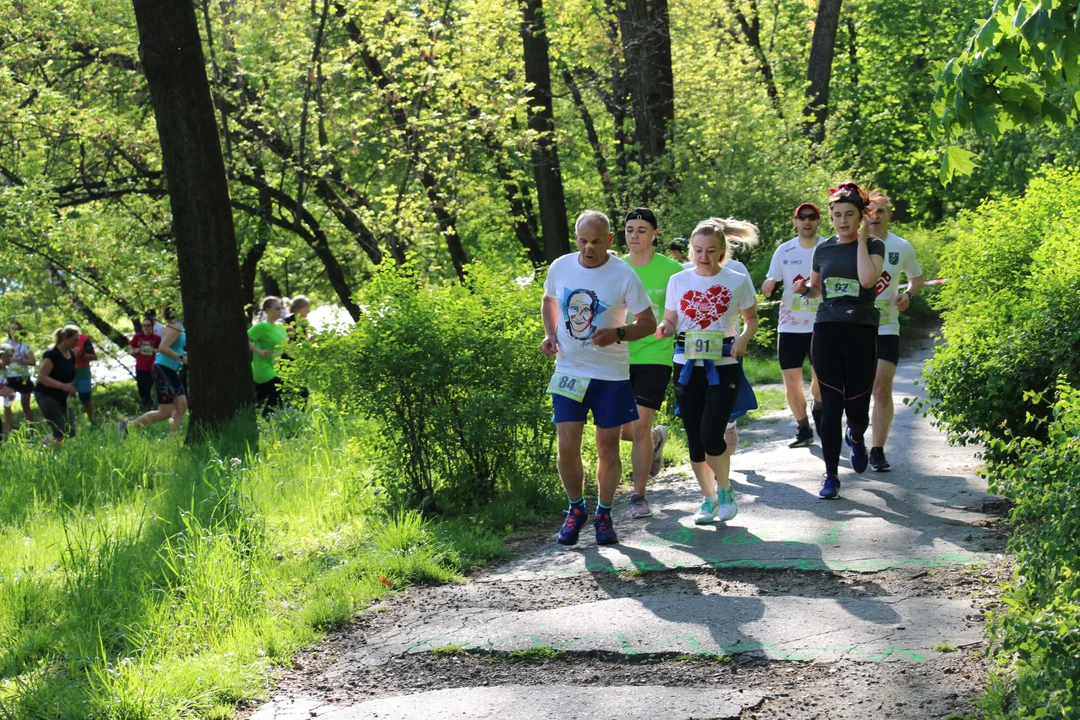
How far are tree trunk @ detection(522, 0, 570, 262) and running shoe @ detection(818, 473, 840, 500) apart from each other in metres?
10.4

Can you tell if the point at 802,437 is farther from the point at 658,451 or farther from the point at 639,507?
the point at 639,507

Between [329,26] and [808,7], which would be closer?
[329,26]

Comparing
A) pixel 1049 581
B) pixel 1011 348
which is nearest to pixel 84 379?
pixel 1011 348

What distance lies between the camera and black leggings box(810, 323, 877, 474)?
7.91 m

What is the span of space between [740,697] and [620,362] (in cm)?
285

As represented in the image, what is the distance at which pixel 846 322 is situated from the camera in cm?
788

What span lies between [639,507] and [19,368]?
37.9ft

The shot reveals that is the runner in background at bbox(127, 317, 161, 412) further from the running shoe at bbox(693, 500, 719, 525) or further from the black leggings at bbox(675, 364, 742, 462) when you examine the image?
the running shoe at bbox(693, 500, 719, 525)

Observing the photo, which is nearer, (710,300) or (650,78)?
(710,300)

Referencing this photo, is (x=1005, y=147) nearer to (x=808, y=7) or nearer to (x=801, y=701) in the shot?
(x=808, y=7)

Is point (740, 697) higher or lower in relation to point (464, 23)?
lower

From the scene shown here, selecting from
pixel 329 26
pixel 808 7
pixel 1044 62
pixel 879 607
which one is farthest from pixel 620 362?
pixel 808 7

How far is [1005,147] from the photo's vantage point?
105ft

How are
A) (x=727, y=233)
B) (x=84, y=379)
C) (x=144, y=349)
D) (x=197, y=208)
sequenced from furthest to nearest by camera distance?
(x=84, y=379)
(x=144, y=349)
(x=197, y=208)
(x=727, y=233)
